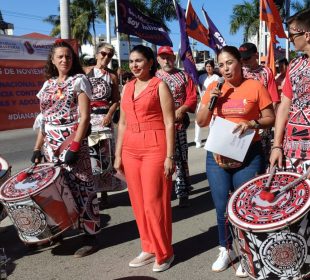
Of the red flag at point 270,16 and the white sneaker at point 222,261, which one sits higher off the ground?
the red flag at point 270,16

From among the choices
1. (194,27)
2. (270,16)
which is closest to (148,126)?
(194,27)

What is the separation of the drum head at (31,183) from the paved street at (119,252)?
27.4 inches

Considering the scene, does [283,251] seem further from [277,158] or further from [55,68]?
[55,68]

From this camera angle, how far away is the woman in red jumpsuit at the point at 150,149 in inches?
148

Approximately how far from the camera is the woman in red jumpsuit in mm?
3766

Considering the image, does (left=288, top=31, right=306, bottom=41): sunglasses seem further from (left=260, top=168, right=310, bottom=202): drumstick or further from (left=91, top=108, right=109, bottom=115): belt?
(left=91, top=108, right=109, bottom=115): belt

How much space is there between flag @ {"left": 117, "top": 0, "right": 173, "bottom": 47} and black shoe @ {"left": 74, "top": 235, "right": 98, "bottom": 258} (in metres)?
3.81

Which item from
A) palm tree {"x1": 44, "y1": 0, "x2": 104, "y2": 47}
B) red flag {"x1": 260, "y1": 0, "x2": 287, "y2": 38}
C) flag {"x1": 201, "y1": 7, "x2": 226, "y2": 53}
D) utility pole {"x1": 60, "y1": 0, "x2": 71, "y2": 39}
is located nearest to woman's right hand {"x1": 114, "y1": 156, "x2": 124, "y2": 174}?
utility pole {"x1": 60, "y1": 0, "x2": 71, "y2": 39}

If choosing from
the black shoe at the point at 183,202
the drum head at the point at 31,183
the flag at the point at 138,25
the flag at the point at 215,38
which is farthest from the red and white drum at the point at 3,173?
the flag at the point at 215,38

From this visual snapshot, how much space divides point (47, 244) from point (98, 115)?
1.79 meters

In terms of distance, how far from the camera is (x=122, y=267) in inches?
157

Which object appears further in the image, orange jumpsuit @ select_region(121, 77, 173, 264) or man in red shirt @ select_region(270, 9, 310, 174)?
orange jumpsuit @ select_region(121, 77, 173, 264)

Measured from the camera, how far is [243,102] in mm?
3633

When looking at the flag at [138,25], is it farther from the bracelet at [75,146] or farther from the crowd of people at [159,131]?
the bracelet at [75,146]
